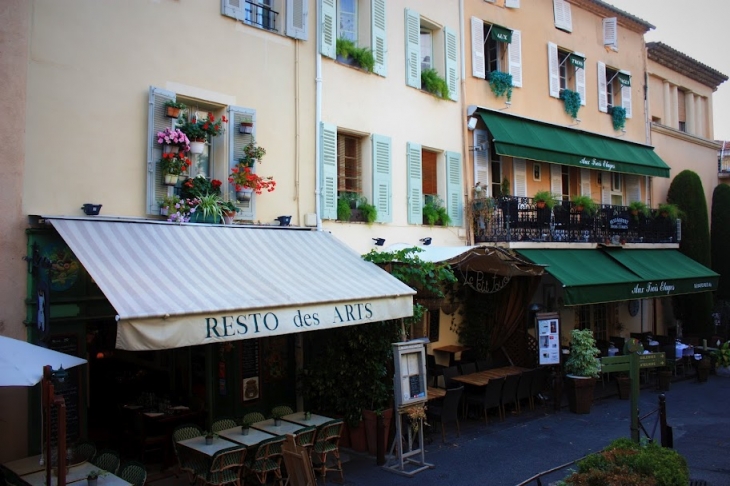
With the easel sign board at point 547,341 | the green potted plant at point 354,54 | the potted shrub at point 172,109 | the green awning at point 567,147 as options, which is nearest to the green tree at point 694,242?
the green awning at point 567,147

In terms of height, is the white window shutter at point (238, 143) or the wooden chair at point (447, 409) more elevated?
the white window shutter at point (238, 143)

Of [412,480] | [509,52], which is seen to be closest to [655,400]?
[412,480]

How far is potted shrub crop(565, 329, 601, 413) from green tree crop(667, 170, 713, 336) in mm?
9231

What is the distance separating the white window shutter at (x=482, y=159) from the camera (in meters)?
14.4

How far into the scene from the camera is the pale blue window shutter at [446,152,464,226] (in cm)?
1363

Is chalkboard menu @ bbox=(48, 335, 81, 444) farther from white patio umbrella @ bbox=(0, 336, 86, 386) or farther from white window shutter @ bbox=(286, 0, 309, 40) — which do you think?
white window shutter @ bbox=(286, 0, 309, 40)

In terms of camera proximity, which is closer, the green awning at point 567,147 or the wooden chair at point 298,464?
the wooden chair at point 298,464

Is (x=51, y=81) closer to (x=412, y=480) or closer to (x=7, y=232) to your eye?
(x=7, y=232)

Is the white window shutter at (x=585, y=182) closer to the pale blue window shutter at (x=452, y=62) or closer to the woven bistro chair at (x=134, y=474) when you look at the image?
the pale blue window shutter at (x=452, y=62)

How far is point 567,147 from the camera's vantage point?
1598cm

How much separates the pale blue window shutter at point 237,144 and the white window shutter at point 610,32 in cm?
1323

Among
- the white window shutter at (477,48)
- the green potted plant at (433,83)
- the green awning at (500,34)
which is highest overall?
the green awning at (500,34)

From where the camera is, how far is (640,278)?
15.3 meters

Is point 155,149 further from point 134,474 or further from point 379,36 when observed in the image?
point 379,36
